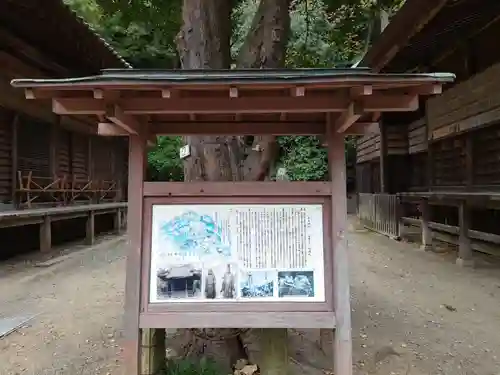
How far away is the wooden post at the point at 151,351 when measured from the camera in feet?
10.8

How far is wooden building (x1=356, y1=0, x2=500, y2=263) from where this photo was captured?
7.34 metres

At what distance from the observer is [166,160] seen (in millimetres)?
19016

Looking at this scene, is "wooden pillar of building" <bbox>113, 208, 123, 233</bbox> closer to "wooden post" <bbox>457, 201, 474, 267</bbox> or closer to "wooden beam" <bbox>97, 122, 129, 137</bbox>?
"wooden post" <bbox>457, 201, 474, 267</bbox>

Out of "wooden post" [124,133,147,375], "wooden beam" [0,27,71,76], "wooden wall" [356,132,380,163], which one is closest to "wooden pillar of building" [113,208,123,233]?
"wooden beam" [0,27,71,76]

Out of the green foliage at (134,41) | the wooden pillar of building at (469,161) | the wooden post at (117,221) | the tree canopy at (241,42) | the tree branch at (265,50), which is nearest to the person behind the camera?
the tree branch at (265,50)

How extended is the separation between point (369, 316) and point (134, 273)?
3.38 metres

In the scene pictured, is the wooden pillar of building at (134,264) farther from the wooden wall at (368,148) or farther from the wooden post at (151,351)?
the wooden wall at (368,148)

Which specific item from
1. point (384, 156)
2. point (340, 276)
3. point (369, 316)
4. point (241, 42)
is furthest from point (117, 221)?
point (340, 276)

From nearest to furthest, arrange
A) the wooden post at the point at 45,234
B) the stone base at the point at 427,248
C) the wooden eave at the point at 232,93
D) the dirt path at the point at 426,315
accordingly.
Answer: the wooden eave at the point at 232,93, the dirt path at the point at 426,315, the wooden post at the point at 45,234, the stone base at the point at 427,248

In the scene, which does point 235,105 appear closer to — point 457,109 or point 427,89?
point 427,89

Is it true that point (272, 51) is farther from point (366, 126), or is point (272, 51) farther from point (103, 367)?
point (103, 367)

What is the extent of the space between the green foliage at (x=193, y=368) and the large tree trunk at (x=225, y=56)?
438mm

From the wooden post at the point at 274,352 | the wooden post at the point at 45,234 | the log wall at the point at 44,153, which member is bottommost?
the wooden post at the point at 274,352

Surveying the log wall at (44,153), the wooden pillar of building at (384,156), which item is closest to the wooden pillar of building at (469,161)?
the wooden pillar of building at (384,156)
